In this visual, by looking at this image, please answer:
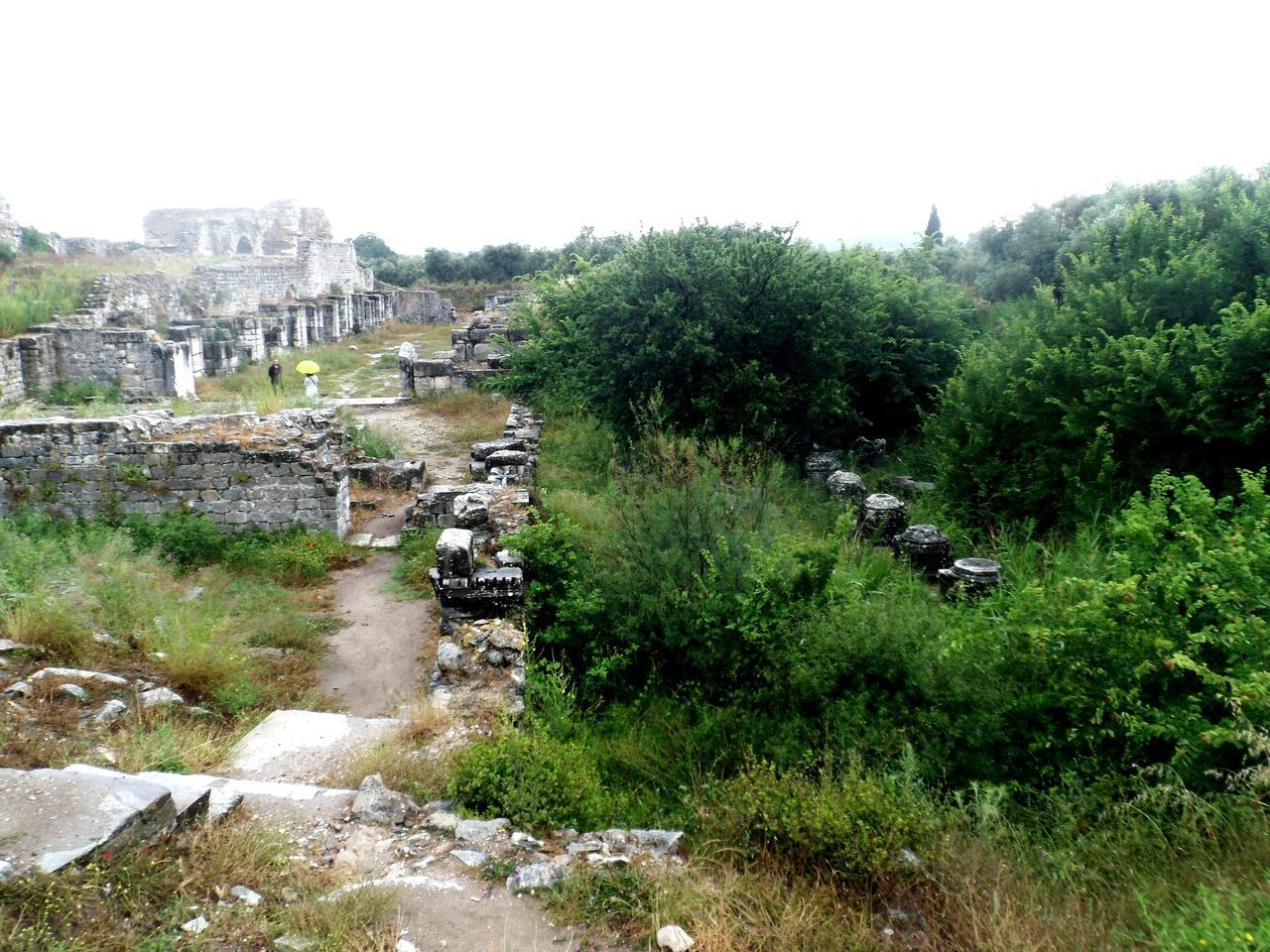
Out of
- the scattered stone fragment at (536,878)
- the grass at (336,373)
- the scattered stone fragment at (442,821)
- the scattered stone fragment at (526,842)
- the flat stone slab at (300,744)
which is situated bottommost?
the flat stone slab at (300,744)

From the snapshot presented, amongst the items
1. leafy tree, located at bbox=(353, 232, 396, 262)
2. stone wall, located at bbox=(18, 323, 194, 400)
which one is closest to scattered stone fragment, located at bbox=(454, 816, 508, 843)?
stone wall, located at bbox=(18, 323, 194, 400)

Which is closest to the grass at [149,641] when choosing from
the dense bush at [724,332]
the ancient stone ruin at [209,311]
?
the dense bush at [724,332]

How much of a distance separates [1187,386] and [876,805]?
6871 millimetres

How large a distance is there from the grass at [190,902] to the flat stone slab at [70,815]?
8cm

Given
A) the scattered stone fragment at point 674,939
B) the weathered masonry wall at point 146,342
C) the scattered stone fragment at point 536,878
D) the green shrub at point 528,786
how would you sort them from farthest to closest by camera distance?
the weathered masonry wall at point 146,342 → the green shrub at point 528,786 → the scattered stone fragment at point 536,878 → the scattered stone fragment at point 674,939

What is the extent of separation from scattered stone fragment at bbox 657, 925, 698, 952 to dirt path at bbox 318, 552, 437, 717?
10.5ft

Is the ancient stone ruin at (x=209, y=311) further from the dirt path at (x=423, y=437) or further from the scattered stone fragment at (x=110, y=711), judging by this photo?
the scattered stone fragment at (x=110, y=711)

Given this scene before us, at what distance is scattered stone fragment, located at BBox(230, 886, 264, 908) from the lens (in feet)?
11.1

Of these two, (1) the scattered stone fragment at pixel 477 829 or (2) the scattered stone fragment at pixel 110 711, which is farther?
(2) the scattered stone fragment at pixel 110 711

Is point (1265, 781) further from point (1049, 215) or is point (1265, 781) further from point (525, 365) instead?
point (1049, 215)

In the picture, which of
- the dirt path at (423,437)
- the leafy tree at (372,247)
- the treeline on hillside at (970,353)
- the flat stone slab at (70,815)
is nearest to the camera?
the flat stone slab at (70,815)

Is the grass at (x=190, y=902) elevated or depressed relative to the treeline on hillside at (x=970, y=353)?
depressed

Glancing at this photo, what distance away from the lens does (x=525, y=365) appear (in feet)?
58.6

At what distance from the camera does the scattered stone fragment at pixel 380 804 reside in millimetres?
4180
